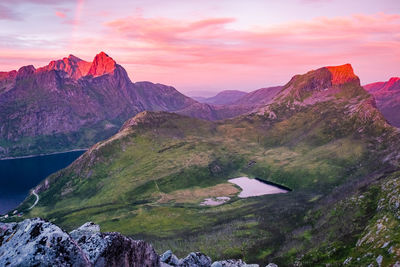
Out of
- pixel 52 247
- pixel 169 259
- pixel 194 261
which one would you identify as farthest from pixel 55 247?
pixel 194 261

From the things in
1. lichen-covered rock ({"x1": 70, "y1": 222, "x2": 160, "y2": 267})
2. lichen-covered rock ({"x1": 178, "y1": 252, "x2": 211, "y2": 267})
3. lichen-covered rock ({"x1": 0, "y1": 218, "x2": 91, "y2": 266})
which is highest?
lichen-covered rock ({"x1": 0, "y1": 218, "x2": 91, "y2": 266})

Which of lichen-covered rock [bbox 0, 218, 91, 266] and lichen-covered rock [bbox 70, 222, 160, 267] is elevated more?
lichen-covered rock [bbox 0, 218, 91, 266]

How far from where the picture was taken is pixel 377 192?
134 m

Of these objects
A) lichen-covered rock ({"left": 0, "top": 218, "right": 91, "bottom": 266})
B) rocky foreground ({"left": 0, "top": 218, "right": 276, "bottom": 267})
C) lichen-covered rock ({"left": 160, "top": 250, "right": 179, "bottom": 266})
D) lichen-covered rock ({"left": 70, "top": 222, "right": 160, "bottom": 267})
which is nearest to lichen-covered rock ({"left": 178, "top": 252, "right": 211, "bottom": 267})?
lichen-covered rock ({"left": 160, "top": 250, "right": 179, "bottom": 266})

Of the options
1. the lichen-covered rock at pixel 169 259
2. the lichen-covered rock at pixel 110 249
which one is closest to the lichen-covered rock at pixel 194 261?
the lichen-covered rock at pixel 169 259

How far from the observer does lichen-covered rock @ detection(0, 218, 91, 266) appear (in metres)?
22.8

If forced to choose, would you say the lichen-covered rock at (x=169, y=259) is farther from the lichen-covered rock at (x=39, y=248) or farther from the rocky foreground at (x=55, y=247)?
the lichen-covered rock at (x=39, y=248)

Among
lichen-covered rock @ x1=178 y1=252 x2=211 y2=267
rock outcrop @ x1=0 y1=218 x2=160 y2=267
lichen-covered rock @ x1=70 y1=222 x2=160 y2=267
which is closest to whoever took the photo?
rock outcrop @ x1=0 y1=218 x2=160 y2=267

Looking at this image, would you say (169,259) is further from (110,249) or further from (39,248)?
(39,248)

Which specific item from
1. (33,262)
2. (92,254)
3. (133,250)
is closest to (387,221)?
(133,250)

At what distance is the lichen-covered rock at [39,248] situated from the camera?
→ 899 inches

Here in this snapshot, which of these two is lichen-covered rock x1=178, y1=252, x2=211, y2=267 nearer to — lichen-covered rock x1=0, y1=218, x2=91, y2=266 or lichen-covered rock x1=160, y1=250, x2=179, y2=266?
lichen-covered rock x1=160, y1=250, x2=179, y2=266

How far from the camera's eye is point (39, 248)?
921 inches

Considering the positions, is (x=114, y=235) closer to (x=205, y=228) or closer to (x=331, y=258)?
(x=331, y=258)
